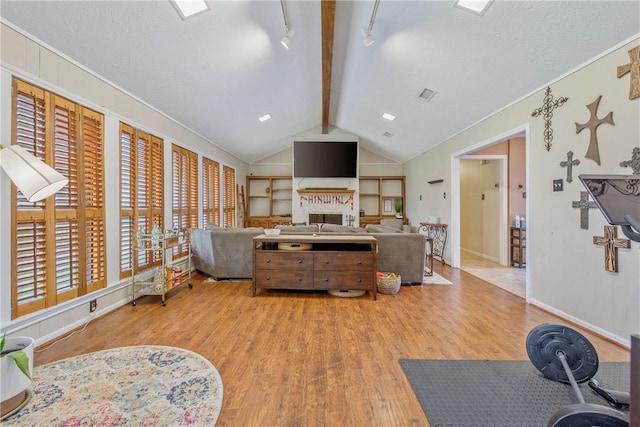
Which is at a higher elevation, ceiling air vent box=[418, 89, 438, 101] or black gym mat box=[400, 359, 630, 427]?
ceiling air vent box=[418, 89, 438, 101]

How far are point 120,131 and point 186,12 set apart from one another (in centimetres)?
159

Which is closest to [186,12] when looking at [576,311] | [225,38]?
[225,38]

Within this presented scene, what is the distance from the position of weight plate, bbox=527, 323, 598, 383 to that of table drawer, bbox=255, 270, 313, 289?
2.31 meters

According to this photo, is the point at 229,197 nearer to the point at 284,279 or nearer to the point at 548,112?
the point at 284,279

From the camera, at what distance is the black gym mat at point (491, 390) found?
1545 mm

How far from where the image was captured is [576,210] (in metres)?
2.71

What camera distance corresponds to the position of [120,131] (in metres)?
3.20

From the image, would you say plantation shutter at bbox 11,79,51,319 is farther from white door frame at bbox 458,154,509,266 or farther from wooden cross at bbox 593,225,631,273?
white door frame at bbox 458,154,509,266

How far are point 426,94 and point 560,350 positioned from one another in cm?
368

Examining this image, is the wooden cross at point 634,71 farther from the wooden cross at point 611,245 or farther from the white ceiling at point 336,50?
the wooden cross at point 611,245

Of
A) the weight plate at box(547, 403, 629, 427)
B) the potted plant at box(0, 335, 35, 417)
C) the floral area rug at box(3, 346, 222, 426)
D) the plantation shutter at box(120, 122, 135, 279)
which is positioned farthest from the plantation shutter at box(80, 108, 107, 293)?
the weight plate at box(547, 403, 629, 427)

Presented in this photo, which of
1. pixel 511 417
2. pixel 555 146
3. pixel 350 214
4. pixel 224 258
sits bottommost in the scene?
pixel 511 417

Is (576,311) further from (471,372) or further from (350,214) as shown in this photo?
(350,214)

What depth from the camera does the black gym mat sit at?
154 centimetres
